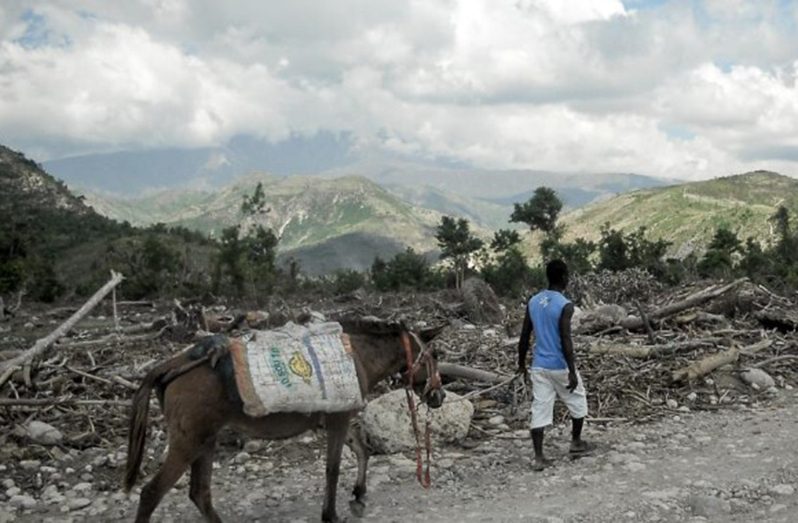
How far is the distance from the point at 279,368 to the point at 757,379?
7751mm

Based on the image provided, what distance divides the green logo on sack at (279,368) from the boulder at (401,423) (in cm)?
268

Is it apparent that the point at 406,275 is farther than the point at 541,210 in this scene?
No

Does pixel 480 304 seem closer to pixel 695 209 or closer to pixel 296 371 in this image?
pixel 296 371

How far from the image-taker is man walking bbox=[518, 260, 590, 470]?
7.30 meters

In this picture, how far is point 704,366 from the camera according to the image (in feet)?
33.9

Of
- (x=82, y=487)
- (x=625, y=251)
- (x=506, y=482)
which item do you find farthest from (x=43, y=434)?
(x=625, y=251)

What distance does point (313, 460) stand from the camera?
309 inches

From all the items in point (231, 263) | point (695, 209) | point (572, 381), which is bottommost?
point (231, 263)

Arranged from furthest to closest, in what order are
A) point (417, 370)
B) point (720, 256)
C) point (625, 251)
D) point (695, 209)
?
1. point (695, 209)
2. point (625, 251)
3. point (720, 256)
4. point (417, 370)

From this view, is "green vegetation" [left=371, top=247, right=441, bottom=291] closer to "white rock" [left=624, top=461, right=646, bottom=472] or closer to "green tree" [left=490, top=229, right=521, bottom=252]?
"green tree" [left=490, top=229, right=521, bottom=252]

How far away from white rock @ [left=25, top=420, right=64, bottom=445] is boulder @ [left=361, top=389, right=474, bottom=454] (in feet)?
10.9

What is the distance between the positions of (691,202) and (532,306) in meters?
158

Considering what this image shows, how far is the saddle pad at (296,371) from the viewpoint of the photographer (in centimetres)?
550

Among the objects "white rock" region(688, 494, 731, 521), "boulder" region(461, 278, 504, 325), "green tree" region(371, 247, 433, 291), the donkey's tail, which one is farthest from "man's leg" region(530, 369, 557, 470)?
"green tree" region(371, 247, 433, 291)
